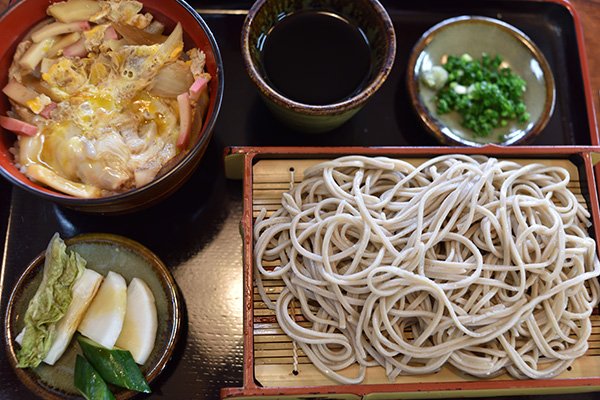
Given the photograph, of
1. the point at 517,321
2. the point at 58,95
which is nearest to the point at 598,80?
the point at 517,321

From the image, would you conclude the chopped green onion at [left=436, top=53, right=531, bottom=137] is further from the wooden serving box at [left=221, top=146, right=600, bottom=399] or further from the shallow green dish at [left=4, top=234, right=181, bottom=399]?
the shallow green dish at [left=4, top=234, right=181, bottom=399]

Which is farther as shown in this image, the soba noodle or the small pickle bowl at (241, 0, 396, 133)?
the small pickle bowl at (241, 0, 396, 133)

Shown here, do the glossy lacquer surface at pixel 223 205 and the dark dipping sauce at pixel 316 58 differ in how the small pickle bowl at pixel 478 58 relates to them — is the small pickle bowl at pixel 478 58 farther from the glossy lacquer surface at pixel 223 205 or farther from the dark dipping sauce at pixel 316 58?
the dark dipping sauce at pixel 316 58

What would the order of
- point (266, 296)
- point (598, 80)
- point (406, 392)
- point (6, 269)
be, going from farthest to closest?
point (598, 80), point (6, 269), point (266, 296), point (406, 392)

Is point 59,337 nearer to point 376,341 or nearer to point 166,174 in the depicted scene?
point 166,174

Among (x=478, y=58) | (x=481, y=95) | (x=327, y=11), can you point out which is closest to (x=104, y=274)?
(x=327, y=11)

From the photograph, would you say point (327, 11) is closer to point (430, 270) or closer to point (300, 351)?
point (430, 270)

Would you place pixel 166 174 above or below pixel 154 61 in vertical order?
below

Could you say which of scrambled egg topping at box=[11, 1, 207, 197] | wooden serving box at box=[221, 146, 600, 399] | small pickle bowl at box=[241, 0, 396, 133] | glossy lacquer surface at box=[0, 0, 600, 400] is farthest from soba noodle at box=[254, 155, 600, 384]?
scrambled egg topping at box=[11, 1, 207, 197]
